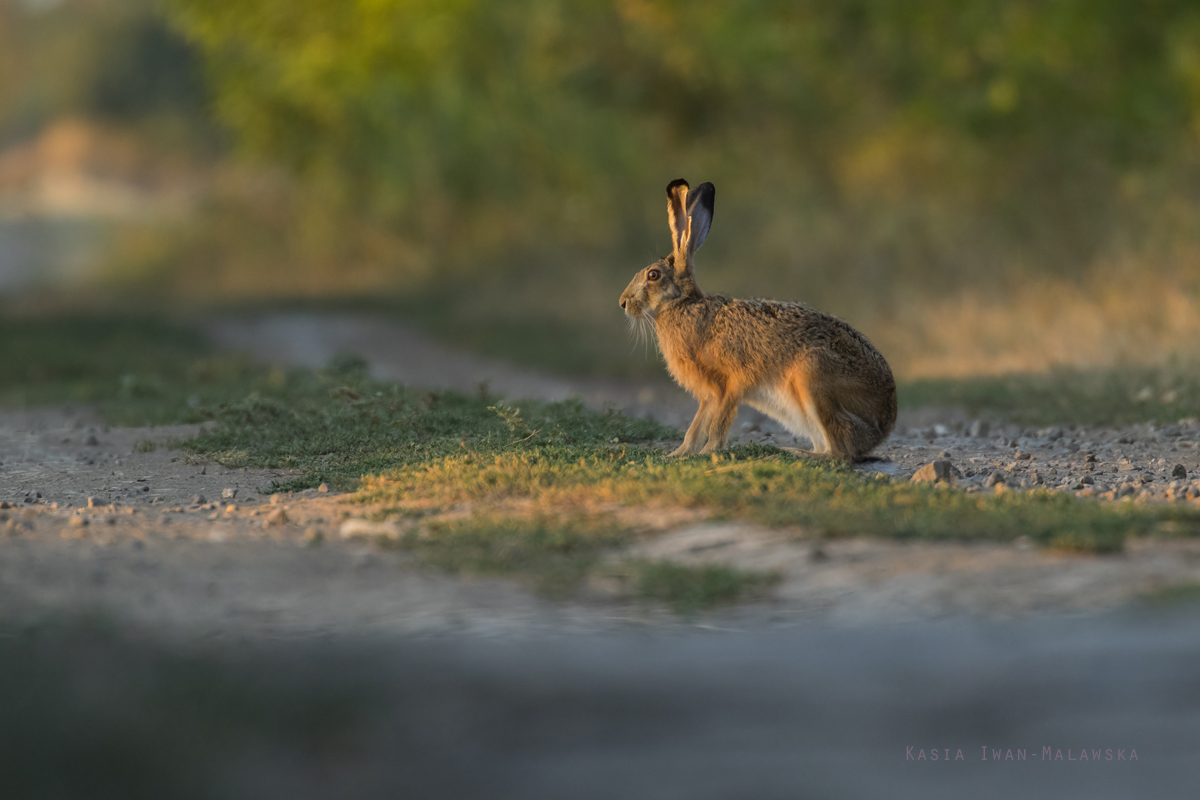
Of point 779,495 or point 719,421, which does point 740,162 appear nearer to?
point 719,421

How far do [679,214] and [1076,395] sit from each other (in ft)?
16.9

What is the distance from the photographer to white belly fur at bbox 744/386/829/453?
755 cm

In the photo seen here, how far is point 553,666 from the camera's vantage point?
172 inches

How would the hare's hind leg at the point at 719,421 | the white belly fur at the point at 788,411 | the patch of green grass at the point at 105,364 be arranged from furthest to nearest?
1. the patch of green grass at the point at 105,364
2. the hare's hind leg at the point at 719,421
3. the white belly fur at the point at 788,411

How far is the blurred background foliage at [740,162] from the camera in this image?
16656mm

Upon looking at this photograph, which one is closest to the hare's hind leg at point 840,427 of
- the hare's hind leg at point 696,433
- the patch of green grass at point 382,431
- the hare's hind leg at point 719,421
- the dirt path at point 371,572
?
the dirt path at point 371,572

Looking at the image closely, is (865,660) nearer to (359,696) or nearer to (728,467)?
(359,696)

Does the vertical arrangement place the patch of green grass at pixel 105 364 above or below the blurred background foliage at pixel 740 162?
below

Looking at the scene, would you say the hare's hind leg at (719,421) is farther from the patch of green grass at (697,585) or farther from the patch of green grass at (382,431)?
the patch of green grass at (697,585)

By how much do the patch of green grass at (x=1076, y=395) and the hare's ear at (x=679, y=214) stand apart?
4.07 metres

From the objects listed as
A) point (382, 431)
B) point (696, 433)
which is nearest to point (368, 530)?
point (696, 433)

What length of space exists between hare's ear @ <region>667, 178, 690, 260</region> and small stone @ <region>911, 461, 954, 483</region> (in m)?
1.95

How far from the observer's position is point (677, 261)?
8117 mm

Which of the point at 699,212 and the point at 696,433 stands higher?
the point at 699,212
